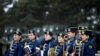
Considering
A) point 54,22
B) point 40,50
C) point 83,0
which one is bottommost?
point 54,22

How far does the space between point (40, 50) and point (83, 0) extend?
27.3m

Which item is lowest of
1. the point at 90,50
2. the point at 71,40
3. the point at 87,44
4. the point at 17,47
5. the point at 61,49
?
the point at 61,49

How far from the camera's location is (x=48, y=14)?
150 feet

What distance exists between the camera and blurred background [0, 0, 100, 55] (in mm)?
40625

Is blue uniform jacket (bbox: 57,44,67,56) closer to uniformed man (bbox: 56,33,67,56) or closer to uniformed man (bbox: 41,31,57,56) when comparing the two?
uniformed man (bbox: 56,33,67,56)

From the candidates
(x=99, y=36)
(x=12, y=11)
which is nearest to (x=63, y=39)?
(x=99, y=36)

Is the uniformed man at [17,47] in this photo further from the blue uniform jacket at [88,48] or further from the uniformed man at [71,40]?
the blue uniform jacket at [88,48]

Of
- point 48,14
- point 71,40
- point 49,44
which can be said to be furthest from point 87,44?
point 48,14

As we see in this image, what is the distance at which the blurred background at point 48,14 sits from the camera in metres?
40.6

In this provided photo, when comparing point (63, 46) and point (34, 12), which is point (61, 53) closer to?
point (63, 46)

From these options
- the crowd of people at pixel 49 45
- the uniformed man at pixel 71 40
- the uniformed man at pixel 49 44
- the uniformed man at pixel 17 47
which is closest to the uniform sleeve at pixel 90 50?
the crowd of people at pixel 49 45

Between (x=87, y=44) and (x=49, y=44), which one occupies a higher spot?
(x=87, y=44)

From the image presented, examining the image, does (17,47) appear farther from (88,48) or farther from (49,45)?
(88,48)

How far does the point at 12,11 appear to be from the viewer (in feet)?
161
